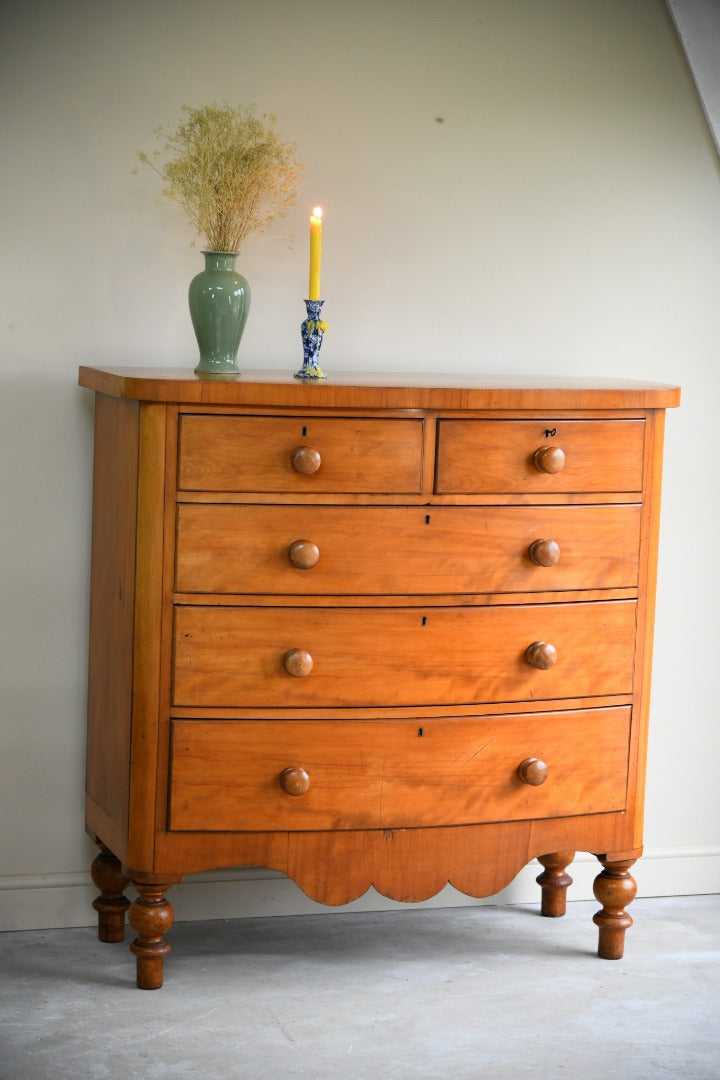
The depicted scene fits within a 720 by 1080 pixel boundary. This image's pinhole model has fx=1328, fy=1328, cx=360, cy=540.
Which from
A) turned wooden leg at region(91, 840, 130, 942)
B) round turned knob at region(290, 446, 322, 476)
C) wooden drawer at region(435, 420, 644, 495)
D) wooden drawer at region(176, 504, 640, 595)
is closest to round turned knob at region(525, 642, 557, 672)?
wooden drawer at region(176, 504, 640, 595)

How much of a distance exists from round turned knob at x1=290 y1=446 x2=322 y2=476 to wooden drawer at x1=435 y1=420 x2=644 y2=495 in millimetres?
224

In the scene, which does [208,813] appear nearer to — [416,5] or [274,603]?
[274,603]

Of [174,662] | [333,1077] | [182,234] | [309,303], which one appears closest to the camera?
[333,1077]

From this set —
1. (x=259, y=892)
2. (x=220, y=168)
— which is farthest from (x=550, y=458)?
(x=259, y=892)

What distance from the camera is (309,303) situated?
251cm

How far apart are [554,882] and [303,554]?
1.10 m

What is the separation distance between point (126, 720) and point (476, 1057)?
0.84m

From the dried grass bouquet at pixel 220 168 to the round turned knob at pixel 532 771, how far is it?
1112 millimetres

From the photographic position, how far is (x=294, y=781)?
7.66ft

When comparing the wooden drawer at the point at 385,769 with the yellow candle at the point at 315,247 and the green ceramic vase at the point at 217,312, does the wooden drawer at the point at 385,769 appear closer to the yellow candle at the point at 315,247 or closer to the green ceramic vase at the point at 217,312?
the green ceramic vase at the point at 217,312

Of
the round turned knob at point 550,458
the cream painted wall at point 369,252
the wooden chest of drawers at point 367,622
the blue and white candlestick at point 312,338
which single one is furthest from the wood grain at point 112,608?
Result: the round turned knob at point 550,458

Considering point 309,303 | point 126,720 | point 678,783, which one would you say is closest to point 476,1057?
point 126,720

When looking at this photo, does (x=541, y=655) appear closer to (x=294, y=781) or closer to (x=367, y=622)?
(x=367, y=622)

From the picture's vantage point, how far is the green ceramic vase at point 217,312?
2.48 metres
